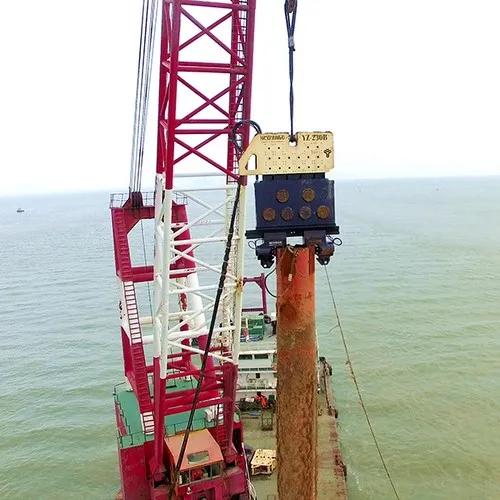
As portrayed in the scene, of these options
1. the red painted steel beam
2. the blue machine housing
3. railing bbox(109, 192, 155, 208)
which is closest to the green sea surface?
railing bbox(109, 192, 155, 208)

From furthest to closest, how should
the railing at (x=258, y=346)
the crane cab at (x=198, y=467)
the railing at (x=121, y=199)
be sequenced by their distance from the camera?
the railing at (x=258, y=346)
the railing at (x=121, y=199)
the crane cab at (x=198, y=467)

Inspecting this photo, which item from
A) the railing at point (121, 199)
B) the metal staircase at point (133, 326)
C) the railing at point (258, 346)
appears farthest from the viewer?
the railing at point (258, 346)

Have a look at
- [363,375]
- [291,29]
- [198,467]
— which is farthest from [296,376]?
[363,375]

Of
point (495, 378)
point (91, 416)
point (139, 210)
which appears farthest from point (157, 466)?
point (495, 378)

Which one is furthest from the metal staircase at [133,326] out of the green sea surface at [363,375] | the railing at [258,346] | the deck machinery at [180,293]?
the railing at [258,346]

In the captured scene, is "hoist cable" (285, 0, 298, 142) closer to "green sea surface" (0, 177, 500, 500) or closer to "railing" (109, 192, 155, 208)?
"railing" (109, 192, 155, 208)

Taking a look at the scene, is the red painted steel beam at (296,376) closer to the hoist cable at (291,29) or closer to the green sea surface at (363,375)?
the hoist cable at (291,29)

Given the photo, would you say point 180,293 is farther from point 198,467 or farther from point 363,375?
point 363,375
